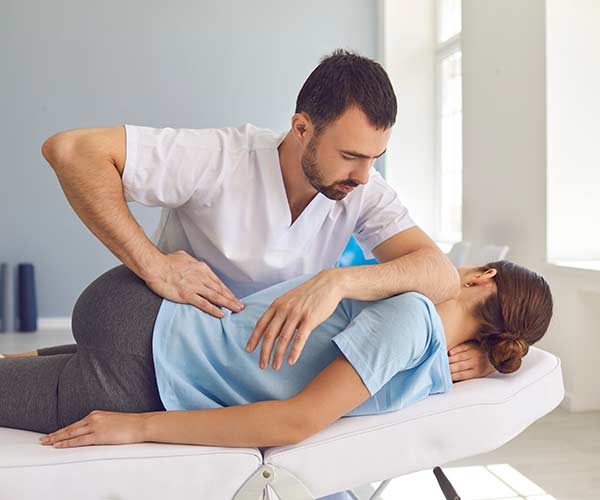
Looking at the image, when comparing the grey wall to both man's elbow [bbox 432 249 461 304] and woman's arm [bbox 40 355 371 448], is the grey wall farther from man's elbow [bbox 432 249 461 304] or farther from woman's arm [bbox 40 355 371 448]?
woman's arm [bbox 40 355 371 448]

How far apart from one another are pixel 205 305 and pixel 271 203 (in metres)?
0.45

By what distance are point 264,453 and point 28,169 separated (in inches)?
221

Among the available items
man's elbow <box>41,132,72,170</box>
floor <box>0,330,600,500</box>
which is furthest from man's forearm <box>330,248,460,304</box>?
floor <box>0,330,600,500</box>

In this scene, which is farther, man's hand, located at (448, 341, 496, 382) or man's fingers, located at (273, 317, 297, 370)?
Result: man's hand, located at (448, 341, 496, 382)

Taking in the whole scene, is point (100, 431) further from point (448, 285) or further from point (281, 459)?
point (448, 285)

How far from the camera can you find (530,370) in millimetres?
1650

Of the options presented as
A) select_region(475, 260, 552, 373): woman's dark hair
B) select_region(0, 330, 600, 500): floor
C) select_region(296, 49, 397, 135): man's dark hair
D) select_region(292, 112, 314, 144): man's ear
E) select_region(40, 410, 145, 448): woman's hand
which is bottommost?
select_region(0, 330, 600, 500): floor

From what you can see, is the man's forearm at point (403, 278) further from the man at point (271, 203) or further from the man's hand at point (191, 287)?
the man's hand at point (191, 287)

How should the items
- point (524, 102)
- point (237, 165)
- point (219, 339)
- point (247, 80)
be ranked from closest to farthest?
point (219, 339) → point (237, 165) → point (524, 102) → point (247, 80)

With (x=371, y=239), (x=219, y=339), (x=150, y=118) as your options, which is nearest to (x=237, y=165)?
(x=371, y=239)

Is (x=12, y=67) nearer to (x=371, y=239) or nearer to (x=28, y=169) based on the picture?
(x=28, y=169)

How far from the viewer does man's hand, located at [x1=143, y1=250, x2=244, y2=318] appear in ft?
5.33

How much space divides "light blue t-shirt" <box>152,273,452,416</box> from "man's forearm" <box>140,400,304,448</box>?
109 millimetres

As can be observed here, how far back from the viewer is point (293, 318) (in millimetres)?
1429
